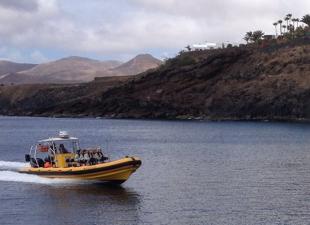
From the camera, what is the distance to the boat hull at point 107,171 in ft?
151

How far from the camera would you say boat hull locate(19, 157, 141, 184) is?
151ft

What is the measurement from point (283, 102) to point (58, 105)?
72.9 metres

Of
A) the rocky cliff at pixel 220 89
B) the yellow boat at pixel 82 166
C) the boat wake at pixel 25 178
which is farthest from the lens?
the rocky cliff at pixel 220 89

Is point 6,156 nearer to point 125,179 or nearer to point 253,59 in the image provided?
point 125,179

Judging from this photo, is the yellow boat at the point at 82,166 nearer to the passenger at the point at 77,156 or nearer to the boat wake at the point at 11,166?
the passenger at the point at 77,156

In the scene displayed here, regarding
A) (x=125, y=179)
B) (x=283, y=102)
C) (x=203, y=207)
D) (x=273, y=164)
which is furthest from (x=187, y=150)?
(x=283, y=102)

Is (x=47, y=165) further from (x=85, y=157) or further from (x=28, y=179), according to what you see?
(x=85, y=157)

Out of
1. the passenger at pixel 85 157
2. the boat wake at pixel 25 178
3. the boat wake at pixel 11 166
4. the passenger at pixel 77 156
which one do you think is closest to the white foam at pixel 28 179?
the boat wake at pixel 25 178

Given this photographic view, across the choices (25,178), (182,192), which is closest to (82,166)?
(25,178)

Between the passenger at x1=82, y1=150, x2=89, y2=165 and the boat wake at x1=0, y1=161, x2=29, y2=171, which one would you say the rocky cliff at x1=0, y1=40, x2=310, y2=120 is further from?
the passenger at x1=82, y1=150, x2=89, y2=165

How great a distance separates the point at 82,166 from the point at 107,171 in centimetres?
184

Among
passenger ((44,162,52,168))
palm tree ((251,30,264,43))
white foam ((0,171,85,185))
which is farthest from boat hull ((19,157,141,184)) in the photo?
palm tree ((251,30,264,43))

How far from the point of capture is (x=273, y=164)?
6203 centimetres

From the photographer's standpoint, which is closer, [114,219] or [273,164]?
[114,219]
